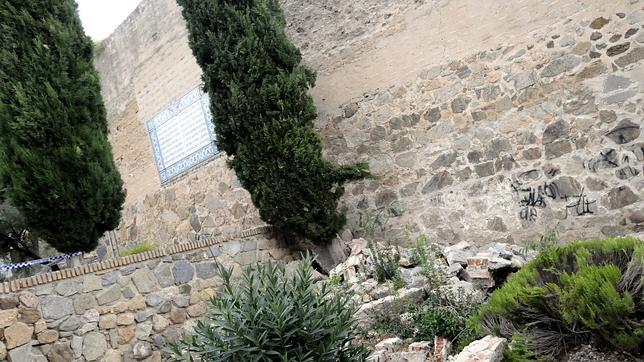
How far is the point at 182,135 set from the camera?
9.30 meters

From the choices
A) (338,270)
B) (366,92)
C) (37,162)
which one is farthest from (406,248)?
(37,162)

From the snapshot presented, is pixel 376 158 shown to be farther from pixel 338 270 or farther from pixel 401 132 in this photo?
pixel 338 270

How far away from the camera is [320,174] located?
6.43 metres

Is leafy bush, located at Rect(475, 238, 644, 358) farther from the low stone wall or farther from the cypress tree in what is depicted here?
the low stone wall

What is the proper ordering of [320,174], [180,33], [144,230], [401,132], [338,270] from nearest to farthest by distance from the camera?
[338,270] → [320,174] → [401,132] → [180,33] → [144,230]

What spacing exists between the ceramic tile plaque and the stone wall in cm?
34

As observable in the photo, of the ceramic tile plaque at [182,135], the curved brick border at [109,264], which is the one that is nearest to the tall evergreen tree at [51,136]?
the curved brick border at [109,264]

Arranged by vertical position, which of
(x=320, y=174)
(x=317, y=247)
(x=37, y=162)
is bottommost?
(x=317, y=247)

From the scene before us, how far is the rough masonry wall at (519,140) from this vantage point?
529cm

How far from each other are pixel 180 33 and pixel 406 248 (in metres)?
5.59

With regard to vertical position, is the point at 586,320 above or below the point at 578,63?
below

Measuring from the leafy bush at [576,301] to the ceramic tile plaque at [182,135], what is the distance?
18.4 feet

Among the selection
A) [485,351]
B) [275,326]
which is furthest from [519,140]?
[275,326]

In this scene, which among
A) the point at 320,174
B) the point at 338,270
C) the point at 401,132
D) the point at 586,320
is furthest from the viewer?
the point at 401,132
